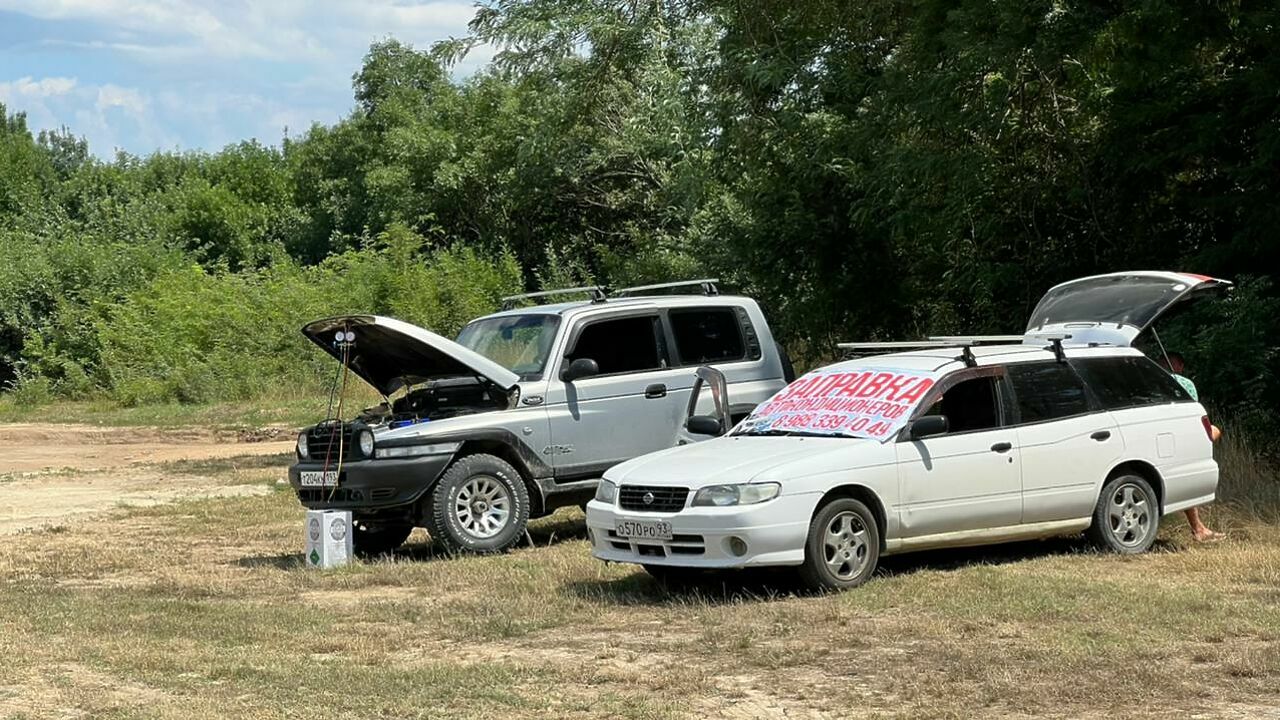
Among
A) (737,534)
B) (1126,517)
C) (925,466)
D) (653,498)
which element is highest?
(925,466)

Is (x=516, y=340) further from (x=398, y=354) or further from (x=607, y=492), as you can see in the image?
(x=607, y=492)

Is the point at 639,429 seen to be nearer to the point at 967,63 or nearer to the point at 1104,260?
the point at 967,63

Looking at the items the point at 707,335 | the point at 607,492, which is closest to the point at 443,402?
the point at 707,335

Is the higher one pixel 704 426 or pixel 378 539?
pixel 704 426

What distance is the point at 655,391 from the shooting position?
13.8 metres

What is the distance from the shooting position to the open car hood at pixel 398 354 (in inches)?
507

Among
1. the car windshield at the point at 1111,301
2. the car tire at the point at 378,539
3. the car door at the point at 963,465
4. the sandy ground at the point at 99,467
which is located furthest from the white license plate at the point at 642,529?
the sandy ground at the point at 99,467

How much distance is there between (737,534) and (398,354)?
4391mm

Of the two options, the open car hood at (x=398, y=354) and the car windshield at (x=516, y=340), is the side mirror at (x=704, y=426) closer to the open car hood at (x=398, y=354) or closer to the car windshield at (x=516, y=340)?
the open car hood at (x=398, y=354)

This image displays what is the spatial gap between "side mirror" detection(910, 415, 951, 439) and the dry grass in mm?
929

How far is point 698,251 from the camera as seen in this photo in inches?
1209

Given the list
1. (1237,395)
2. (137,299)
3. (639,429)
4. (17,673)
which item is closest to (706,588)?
(639,429)

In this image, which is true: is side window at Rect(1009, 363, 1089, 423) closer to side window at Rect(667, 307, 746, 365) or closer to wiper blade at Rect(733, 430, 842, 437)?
wiper blade at Rect(733, 430, 842, 437)

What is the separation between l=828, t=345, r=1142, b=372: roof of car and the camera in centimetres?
1145
